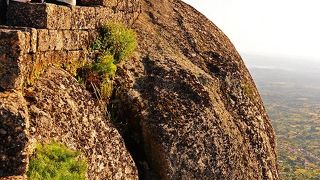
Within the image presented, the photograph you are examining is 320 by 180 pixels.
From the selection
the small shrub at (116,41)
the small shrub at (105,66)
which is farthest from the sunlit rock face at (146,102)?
the small shrub at (105,66)

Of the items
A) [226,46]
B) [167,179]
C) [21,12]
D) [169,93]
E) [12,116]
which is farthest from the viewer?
[226,46]

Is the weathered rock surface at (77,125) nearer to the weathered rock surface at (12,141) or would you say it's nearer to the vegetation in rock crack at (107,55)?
the weathered rock surface at (12,141)

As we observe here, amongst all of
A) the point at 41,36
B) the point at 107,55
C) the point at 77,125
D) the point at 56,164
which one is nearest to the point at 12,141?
the point at 56,164

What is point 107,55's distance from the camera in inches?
531

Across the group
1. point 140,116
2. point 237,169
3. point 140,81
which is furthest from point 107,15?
point 237,169

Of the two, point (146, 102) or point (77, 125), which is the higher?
point (146, 102)

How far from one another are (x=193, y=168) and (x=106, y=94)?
10.7 ft

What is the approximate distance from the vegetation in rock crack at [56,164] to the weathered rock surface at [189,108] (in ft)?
11.1

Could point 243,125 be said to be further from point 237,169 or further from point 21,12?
point 21,12

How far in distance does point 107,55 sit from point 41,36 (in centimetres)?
327

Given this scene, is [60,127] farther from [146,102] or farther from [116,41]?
[116,41]

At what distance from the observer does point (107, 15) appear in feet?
47.6

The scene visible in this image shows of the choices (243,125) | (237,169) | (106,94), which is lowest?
(237,169)

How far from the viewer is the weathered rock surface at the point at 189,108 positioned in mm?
12961
